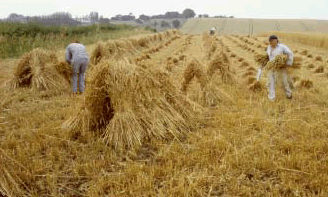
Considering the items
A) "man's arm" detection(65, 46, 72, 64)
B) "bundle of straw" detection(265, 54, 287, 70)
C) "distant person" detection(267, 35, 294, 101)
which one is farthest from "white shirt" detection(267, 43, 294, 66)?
"man's arm" detection(65, 46, 72, 64)

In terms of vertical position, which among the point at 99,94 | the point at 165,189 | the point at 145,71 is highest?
the point at 145,71

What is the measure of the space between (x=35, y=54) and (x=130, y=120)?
16.2 feet

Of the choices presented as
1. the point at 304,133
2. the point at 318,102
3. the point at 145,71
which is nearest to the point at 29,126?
the point at 145,71

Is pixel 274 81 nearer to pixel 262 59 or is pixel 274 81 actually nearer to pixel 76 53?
pixel 262 59

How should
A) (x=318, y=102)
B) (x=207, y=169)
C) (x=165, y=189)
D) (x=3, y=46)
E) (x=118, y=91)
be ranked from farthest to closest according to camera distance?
(x=3, y=46)
(x=318, y=102)
(x=118, y=91)
(x=207, y=169)
(x=165, y=189)

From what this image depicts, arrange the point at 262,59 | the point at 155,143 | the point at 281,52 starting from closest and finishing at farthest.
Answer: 1. the point at 155,143
2. the point at 281,52
3. the point at 262,59

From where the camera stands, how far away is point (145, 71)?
519 cm

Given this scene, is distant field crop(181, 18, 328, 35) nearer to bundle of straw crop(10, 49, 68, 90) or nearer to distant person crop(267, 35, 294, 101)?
bundle of straw crop(10, 49, 68, 90)

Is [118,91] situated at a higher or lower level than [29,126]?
higher

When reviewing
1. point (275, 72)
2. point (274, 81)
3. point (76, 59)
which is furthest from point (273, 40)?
point (76, 59)

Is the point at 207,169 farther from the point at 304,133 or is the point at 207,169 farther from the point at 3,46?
the point at 3,46

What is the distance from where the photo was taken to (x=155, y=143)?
4617 millimetres

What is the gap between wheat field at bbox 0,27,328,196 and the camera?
11.5 feet

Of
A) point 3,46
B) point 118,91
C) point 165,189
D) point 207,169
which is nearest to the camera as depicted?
point 165,189
